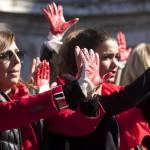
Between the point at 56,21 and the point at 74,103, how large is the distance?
1.08m

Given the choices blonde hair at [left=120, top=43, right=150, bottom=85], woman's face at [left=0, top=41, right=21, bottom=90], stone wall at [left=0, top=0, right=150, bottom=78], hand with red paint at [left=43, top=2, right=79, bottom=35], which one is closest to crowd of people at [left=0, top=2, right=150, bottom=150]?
woman's face at [left=0, top=41, right=21, bottom=90]

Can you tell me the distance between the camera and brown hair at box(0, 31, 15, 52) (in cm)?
247

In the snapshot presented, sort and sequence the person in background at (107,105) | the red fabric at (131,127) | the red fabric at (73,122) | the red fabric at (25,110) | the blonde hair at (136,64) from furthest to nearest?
the blonde hair at (136,64)
the red fabric at (131,127)
the person in background at (107,105)
the red fabric at (73,122)
the red fabric at (25,110)

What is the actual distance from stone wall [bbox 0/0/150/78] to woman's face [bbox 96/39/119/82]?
339 inches

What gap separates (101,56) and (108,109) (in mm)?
344

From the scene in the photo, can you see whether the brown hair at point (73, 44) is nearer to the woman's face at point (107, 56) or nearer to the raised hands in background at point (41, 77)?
the woman's face at point (107, 56)

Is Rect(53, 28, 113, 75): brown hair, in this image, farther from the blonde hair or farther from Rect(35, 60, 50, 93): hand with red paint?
the blonde hair

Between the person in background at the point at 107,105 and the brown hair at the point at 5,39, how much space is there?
0.81 ft

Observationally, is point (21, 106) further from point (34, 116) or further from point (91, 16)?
point (91, 16)

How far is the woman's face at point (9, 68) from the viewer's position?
2441mm

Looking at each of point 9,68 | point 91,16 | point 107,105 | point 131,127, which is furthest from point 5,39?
point 91,16

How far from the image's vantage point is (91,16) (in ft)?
39.5

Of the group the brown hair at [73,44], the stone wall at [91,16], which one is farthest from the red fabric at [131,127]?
the stone wall at [91,16]

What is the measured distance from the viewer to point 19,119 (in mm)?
2291
